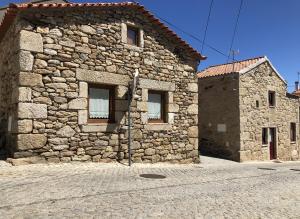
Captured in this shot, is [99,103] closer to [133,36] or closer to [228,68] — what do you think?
[133,36]

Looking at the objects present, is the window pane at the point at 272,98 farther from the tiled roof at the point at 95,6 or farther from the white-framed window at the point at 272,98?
the tiled roof at the point at 95,6

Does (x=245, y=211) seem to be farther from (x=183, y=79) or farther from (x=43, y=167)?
(x=183, y=79)

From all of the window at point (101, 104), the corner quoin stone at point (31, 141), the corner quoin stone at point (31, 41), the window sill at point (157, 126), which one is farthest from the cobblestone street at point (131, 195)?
the corner quoin stone at point (31, 41)

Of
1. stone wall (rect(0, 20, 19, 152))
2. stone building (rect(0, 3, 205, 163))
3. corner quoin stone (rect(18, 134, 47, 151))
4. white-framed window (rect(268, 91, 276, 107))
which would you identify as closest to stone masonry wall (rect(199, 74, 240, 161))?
white-framed window (rect(268, 91, 276, 107))

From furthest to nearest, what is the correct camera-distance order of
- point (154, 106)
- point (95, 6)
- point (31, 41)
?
point (154, 106) < point (95, 6) < point (31, 41)

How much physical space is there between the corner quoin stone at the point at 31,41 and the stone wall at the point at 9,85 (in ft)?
0.86

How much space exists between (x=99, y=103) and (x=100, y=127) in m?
0.74

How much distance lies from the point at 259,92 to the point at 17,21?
39.3 feet

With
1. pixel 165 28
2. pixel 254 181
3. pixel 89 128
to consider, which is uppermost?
pixel 165 28

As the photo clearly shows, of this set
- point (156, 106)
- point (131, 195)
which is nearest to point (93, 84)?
point (156, 106)

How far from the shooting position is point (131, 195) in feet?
17.5

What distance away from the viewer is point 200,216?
14.5 ft

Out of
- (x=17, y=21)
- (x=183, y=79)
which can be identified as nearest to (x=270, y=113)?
(x=183, y=79)

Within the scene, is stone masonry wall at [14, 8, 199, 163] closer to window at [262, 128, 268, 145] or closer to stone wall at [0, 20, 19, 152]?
stone wall at [0, 20, 19, 152]
